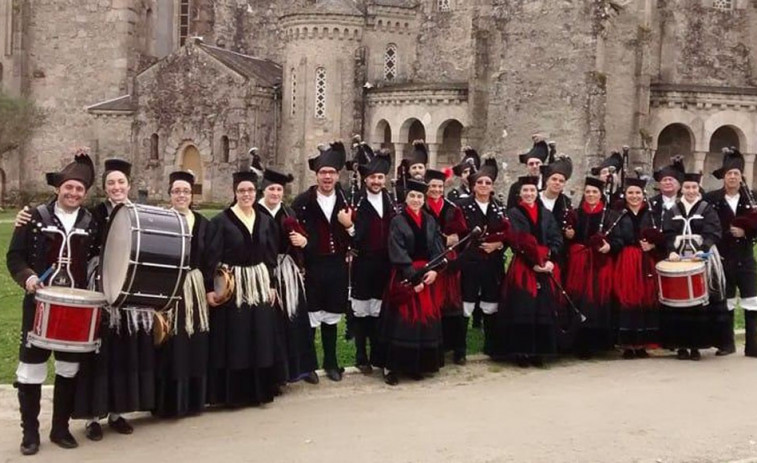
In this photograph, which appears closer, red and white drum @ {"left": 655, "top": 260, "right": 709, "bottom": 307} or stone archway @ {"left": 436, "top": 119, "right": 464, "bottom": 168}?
red and white drum @ {"left": 655, "top": 260, "right": 709, "bottom": 307}

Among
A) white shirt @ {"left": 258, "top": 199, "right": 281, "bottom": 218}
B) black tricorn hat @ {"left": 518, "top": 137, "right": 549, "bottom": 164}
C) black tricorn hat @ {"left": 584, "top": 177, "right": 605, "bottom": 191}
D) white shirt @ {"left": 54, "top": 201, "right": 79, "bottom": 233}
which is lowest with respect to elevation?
white shirt @ {"left": 54, "top": 201, "right": 79, "bottom": 233}

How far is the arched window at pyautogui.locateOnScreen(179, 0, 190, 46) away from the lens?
1929 inches

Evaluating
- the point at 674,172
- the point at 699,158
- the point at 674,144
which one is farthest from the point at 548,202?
the point at 674,144

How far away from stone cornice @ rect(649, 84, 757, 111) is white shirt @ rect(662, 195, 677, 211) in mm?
24065

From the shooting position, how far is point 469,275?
1290 centimetres

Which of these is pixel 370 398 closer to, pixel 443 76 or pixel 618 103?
pixel 618 103

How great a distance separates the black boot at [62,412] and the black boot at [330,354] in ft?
11.0

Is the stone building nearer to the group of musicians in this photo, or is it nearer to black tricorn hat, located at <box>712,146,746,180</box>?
the group of musicians

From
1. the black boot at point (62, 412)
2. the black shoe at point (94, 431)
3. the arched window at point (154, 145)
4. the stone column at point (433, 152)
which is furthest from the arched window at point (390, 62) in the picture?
the black boot at point (62, 412)

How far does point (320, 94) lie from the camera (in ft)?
130

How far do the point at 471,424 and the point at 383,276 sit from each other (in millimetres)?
2627

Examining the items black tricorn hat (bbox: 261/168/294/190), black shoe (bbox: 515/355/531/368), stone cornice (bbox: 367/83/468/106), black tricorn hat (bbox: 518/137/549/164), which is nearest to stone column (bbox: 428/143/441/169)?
stone cornice (bbox: 367/83/468/106)

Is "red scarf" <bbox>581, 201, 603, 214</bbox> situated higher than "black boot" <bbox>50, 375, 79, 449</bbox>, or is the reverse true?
"red scarf" <bbox>581, 201, 603, 214</bbox>

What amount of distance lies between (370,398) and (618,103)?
26998 millimetres
